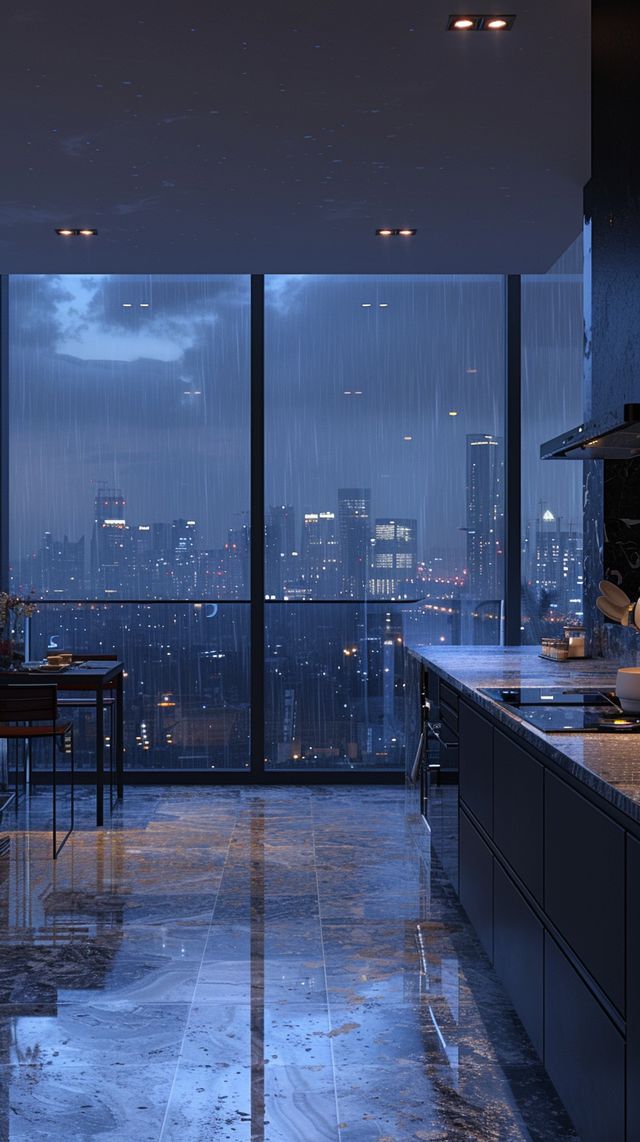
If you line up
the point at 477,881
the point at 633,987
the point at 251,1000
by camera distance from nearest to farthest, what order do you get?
the point at 633,987, the point at 251,1000, the point at 477,881

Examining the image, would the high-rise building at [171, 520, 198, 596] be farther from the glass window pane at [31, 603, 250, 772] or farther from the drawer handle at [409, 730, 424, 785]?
the drawer handle at [409, 730, 424, 785]

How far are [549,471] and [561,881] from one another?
14.3 feet

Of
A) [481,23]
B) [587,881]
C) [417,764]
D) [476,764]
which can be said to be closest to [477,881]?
[476,764]

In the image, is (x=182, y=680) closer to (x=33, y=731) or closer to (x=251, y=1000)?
(x=33, y=731)

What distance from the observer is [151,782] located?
253 inches

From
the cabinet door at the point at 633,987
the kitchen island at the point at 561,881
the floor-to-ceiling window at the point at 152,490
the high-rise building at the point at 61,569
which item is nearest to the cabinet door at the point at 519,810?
the kitchen island at the point at 561,881

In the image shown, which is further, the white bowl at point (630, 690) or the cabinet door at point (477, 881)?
the cabinet door at point (477, 881)

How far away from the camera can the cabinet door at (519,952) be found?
2545 millimetres

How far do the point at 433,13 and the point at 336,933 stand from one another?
9.17 feet

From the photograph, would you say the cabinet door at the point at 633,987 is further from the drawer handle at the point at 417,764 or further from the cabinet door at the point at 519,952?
the drawer handle at the point at 417,764

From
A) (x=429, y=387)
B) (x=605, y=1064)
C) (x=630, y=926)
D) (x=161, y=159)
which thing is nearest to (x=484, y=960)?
(x=605, y=1064)

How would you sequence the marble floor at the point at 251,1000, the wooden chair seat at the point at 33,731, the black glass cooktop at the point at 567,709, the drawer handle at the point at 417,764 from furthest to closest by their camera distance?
the wooden chair seat at the point at 33,731
the drawer handle at the point at 417,764
the black glass cooktop at the point at 567,709
the marble floor at the point at 251,1000

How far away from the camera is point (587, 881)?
2.08 metres

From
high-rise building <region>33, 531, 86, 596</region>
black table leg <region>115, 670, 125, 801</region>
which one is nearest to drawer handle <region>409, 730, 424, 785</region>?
black table leg <region>115, 670, 125, 801</region>
